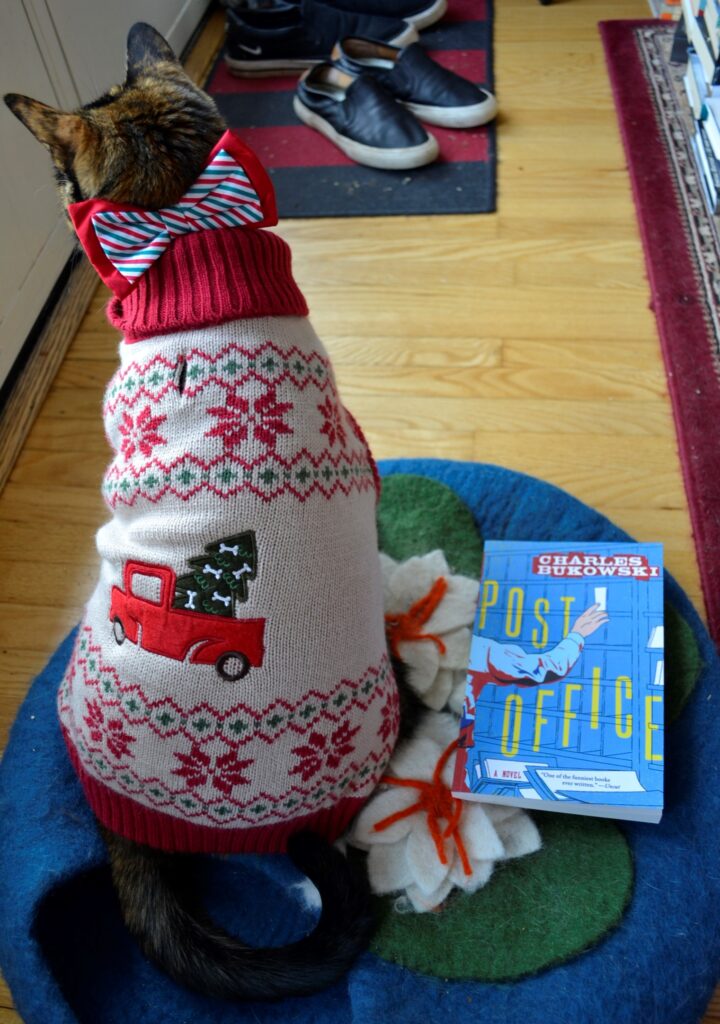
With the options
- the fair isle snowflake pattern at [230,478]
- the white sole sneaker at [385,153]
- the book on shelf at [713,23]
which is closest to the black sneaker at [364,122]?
the white sole sneaker at [385,153]

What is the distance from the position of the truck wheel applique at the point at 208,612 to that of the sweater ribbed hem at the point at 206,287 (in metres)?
0.19

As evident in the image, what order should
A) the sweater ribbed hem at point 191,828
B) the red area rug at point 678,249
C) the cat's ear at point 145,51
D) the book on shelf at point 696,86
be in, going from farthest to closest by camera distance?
the book on shelf at point 696,86 < the red area rug at point 678,249 < the cat's ear at point 145,51 < the sweater ribbed hem at point 191,828

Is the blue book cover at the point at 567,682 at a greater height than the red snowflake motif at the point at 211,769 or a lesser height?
lesser

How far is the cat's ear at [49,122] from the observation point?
93 cm

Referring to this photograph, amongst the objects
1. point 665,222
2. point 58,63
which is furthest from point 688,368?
point 58,63

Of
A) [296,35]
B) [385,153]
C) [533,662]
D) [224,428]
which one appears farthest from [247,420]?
[296,35]

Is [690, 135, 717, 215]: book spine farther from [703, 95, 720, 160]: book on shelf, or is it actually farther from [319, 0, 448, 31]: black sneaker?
[319, 0, 448, 31]: black sneaker

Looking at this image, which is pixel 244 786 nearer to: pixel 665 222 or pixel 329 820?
pixel 329 820

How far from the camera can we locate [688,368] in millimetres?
1630

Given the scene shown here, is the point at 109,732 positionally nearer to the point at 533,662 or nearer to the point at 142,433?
the point at 142,433

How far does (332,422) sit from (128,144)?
0.31 m

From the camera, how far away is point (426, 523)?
136 cm

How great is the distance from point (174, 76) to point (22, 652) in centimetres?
78

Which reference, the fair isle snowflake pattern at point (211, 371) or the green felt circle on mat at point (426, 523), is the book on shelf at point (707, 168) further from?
the fair isle snowflake pattern at point (211, 371)
